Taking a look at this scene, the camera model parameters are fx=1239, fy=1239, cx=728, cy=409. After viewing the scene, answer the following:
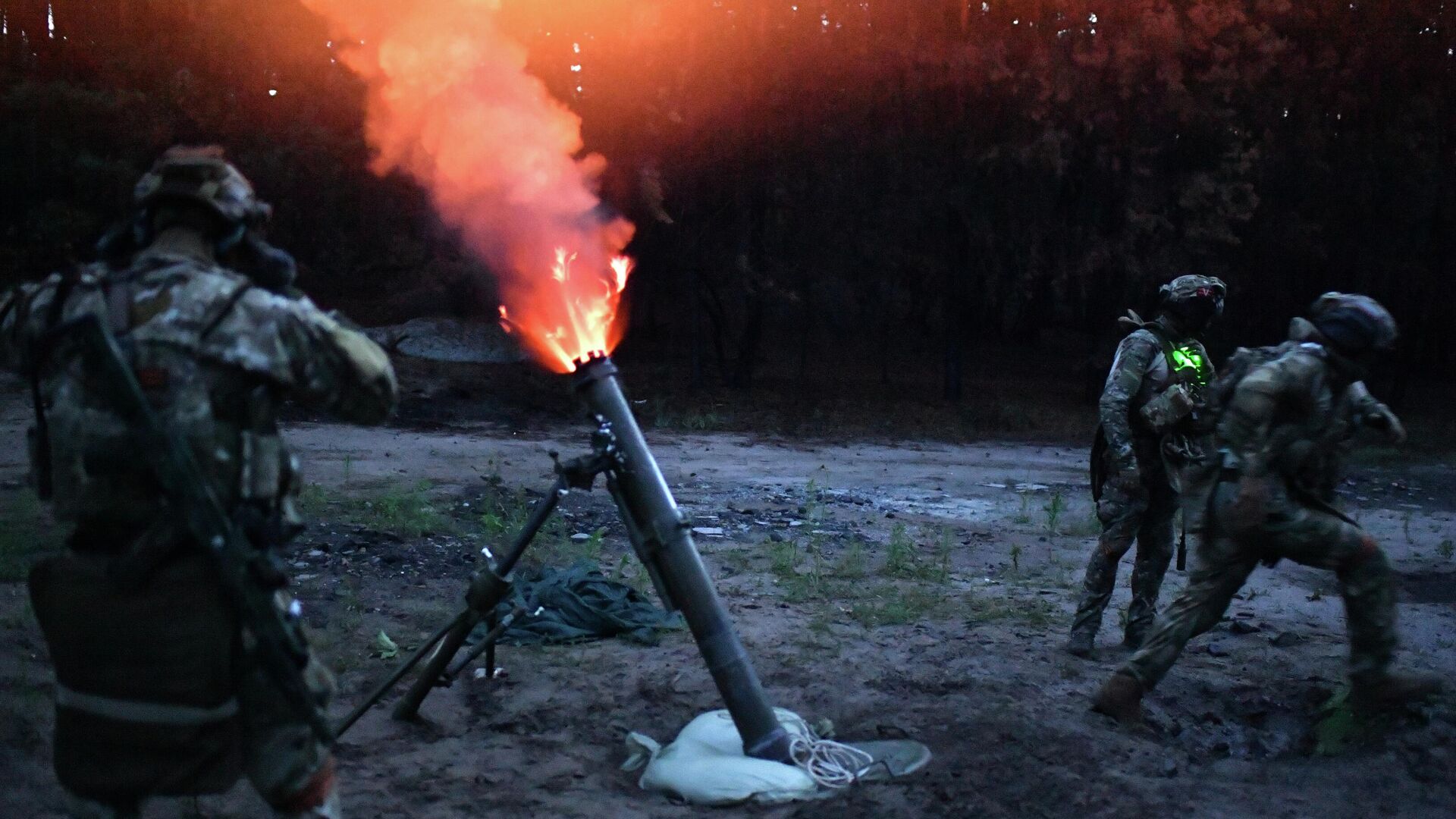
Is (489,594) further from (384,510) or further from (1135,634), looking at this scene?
(384,510)

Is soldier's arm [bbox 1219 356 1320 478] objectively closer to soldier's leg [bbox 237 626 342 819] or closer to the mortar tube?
the mortar tube

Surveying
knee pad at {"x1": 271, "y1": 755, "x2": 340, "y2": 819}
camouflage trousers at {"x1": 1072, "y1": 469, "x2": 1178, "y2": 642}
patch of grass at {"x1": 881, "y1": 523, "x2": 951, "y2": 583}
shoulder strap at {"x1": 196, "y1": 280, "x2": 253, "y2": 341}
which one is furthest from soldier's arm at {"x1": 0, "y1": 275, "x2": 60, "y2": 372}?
patch of grass at {"x1": 881, "y1": 523, "x2": 951, "y2": 583}

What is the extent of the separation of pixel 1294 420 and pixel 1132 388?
1.43m

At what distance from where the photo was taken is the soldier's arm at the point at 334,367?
3211mm

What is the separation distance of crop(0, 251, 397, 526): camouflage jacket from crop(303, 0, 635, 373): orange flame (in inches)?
70.5

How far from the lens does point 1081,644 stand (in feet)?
22.1

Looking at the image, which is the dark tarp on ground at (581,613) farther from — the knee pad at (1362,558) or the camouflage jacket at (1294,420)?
Answer: the knee pad at (1362,558)

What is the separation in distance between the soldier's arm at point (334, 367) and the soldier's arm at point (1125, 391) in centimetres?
A: 440

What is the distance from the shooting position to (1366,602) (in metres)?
5.16

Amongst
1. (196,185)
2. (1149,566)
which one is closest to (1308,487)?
(1149,566)

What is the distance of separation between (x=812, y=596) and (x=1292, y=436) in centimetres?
347

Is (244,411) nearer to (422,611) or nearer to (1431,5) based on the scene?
(422,611)

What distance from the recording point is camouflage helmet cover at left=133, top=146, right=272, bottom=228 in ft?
10.6

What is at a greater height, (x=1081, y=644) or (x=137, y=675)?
(x=137, y=675)
